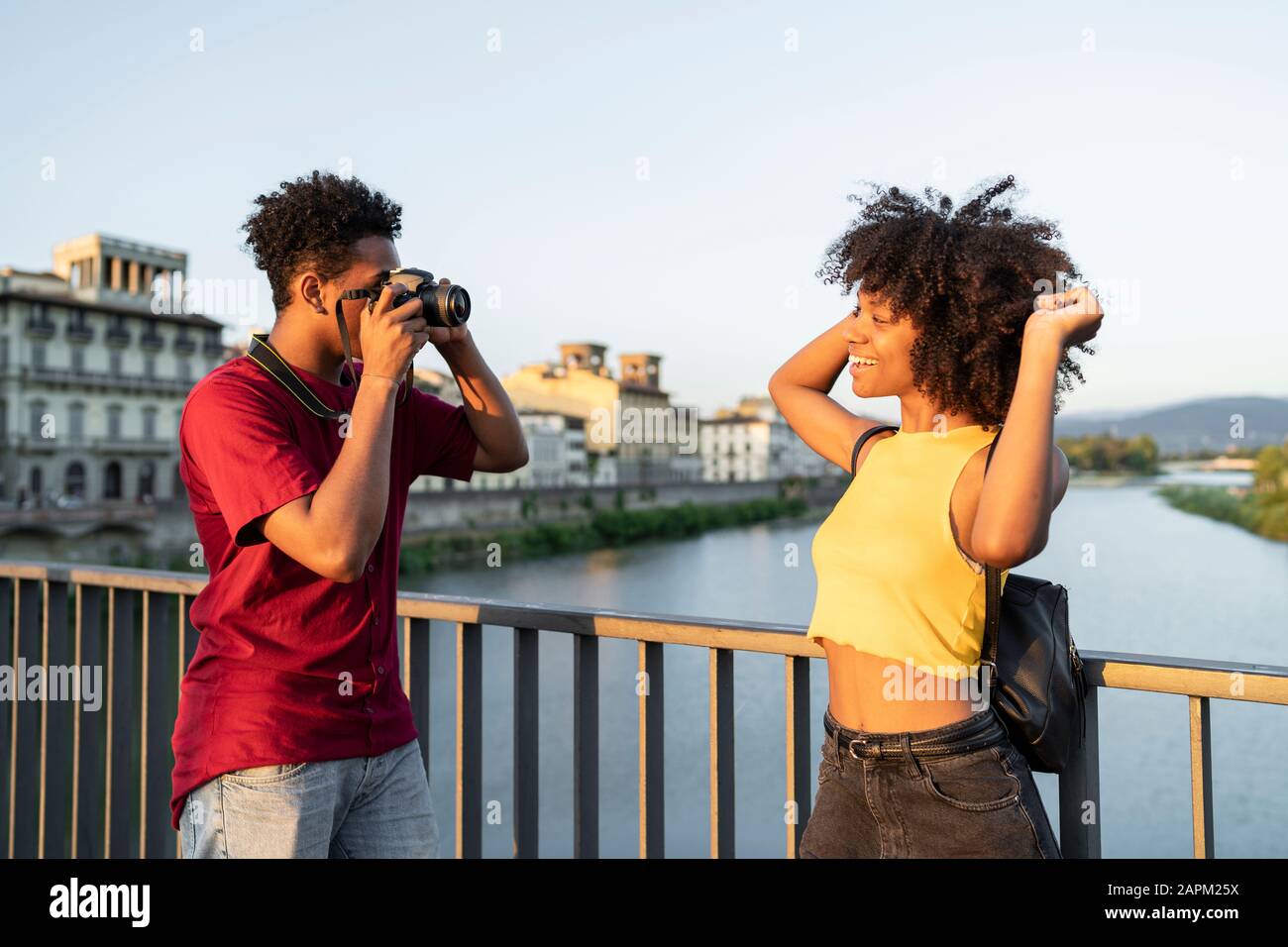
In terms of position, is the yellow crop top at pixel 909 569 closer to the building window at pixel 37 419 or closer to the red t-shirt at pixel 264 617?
the red t-shirt at pixel 264 617

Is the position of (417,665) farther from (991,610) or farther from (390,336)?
(991,610)

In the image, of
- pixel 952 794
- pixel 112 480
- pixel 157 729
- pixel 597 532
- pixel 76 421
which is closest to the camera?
pixel 952 794

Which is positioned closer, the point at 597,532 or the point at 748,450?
the point at 597,532

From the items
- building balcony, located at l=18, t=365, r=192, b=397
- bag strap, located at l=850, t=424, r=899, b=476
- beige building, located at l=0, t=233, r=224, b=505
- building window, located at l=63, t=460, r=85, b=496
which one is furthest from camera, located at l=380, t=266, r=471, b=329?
building window, located at l=63, t=460, r=85, b=496

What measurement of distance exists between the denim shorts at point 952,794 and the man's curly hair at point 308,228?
1.09 metres

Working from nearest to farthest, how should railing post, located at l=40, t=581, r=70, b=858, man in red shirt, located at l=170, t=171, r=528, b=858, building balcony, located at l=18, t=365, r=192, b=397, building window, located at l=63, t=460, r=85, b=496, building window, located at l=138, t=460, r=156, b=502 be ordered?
1. man in red shirt, located at l=170, t=171, r=528, b=858
2. railing post, located at l=40, t=581, r=70, b=858
3. building balcony, located at l=18, t=365, r=192, b=397
4. building window, located at l=63, t=460, r=85, b=496
5. building window, located at l=138, t=460, r=156, b=502

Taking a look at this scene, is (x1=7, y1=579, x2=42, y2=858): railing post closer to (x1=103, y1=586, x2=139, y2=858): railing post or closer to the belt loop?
(x1=103, y1=586, x2=139, y2=858): railing post

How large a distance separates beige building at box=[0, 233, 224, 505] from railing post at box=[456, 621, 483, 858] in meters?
36.1

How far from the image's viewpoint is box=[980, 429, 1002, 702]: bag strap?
56.3 inches

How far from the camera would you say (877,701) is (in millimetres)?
1502

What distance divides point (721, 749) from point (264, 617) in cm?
87

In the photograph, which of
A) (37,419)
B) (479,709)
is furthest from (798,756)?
(37,419)
